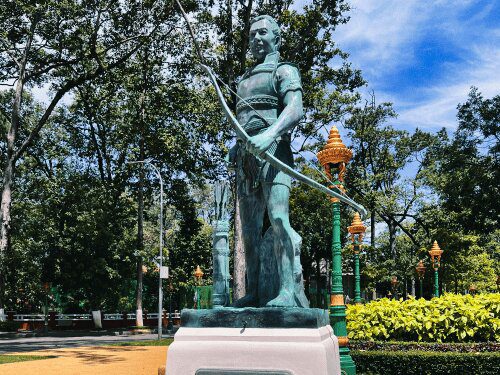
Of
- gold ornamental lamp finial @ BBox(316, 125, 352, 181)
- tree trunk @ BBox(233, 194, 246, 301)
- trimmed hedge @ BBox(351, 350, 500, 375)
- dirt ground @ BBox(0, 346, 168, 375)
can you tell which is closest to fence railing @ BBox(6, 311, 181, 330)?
dirt ground @ BBox(0, 346, 168, 375)

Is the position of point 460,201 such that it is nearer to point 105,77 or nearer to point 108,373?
point 105,77

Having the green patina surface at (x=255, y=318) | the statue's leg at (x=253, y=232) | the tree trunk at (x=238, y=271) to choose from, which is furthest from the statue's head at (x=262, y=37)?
the tree trunk at (x=238, y=271)

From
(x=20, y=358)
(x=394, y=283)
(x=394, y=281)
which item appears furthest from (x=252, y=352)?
(x=394, y=283)

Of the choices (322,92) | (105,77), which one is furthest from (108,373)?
(105,77)

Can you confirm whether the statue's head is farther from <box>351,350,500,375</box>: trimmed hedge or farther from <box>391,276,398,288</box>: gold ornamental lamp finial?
<box>391,276,398,288</box>: gold ornamental lamp finial

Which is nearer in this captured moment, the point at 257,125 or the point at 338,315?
the point at 257,125

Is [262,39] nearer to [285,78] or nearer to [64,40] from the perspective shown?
[285,78]

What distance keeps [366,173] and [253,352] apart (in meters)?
33.0

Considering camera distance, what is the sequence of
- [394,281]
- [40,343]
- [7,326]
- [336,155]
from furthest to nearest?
[394,281] < [7,326] < [40,343] < [336,155]

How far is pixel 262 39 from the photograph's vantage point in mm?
5055

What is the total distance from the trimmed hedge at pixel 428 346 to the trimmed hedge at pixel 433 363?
27.8 inches

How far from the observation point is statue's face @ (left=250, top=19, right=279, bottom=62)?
199 inches

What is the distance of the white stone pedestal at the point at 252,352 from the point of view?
149 inches

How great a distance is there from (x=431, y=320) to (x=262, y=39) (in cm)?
864
